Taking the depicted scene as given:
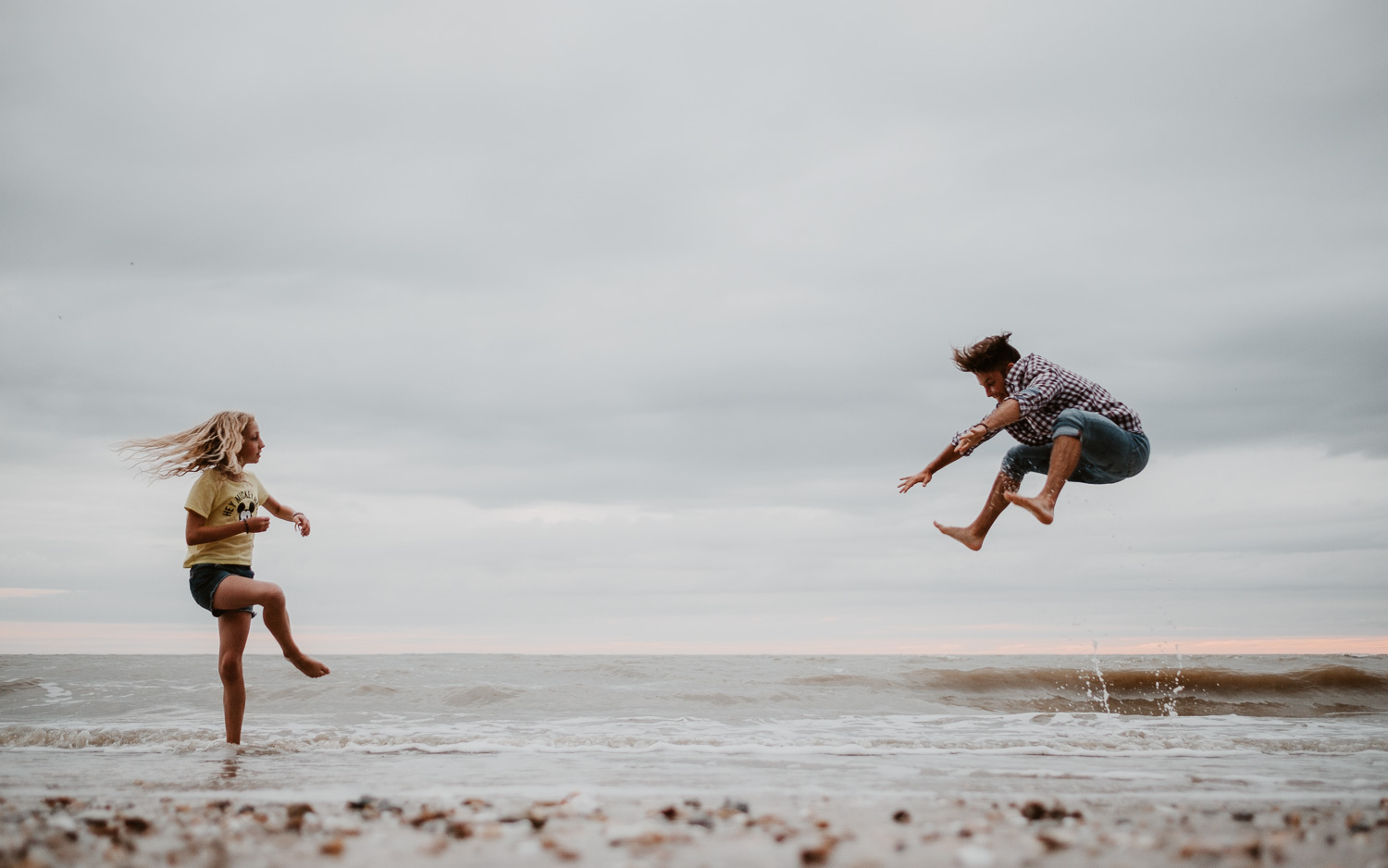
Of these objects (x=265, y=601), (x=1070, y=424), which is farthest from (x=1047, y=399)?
(x=265, y=601)

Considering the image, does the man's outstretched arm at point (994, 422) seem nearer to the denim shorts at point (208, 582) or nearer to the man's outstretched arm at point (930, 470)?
the man's outstretched arm at point (930, 470)

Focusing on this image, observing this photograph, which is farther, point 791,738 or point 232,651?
point 791,738

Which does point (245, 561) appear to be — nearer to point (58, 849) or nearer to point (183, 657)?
point (58, 849)

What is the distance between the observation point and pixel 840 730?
8.37 meters

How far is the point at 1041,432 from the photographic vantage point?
6.05 metres

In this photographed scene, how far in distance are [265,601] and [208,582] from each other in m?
0.42

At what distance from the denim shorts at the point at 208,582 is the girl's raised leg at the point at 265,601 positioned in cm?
5

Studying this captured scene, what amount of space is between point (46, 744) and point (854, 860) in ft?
24.9

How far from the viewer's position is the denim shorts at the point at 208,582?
19.1 feet

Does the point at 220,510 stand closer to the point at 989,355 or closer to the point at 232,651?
the point at 232,651

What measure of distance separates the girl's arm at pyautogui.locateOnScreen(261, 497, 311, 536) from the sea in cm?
161

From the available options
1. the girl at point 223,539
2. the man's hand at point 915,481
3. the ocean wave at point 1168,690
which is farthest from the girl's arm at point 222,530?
the ocean wave at point 1168,690

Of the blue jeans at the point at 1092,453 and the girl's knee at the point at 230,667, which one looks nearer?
the blue jeans at the point at 1092,453

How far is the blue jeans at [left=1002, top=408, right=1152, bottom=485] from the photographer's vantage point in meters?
5.68
